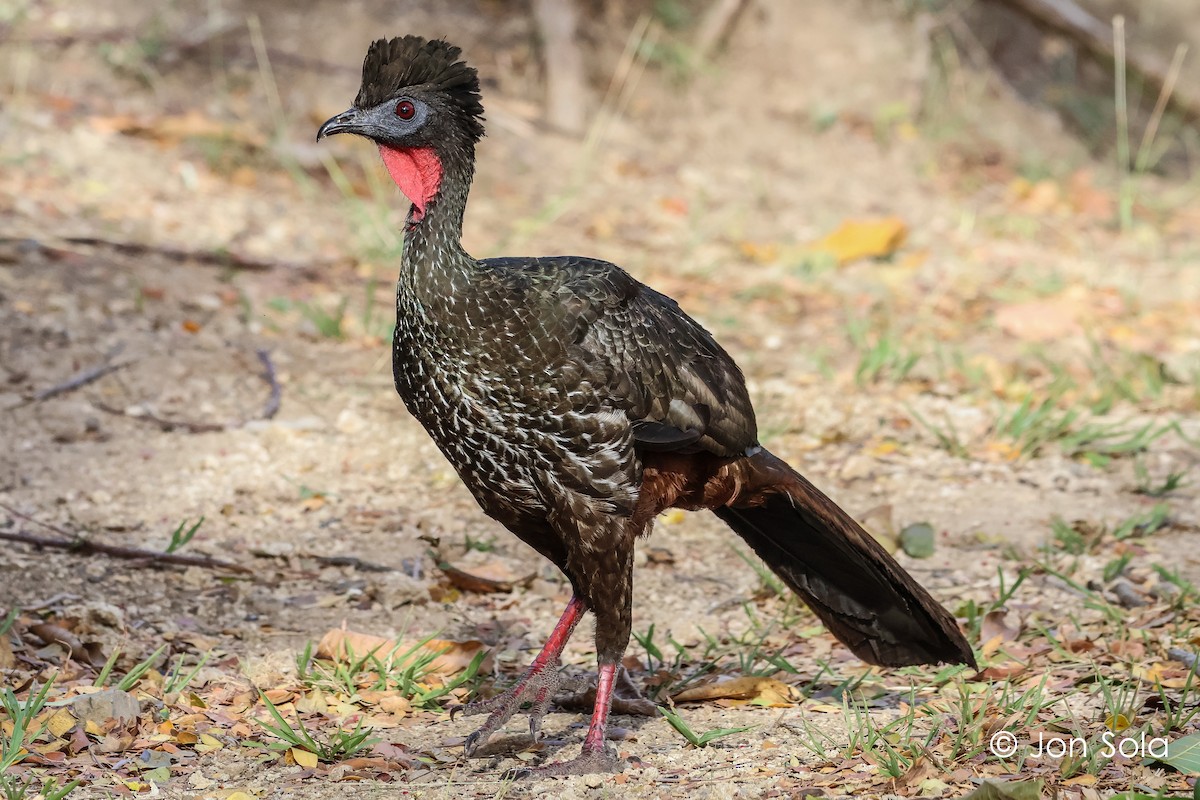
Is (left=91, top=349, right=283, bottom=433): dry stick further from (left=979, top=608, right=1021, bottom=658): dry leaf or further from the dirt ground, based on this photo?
(left=979, top=608, right=1021, bottom=658): dry leaf

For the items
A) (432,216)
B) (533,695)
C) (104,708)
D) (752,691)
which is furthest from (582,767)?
(432,216)

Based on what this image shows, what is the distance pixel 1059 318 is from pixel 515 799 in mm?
4950

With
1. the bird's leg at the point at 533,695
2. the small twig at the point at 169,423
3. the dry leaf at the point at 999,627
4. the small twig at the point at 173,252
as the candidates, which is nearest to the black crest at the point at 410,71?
the bird's leg at the point at 533,695

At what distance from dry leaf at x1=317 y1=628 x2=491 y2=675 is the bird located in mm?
310

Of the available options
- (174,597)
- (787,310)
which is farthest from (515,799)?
(787,310)

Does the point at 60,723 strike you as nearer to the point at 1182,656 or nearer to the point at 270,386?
the point at 270,386

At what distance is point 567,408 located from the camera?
3332 mm

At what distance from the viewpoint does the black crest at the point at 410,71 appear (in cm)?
348

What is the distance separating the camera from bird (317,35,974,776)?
3.32 metres

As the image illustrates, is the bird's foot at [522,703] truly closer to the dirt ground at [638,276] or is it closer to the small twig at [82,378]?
the dirt ground at [638,276]

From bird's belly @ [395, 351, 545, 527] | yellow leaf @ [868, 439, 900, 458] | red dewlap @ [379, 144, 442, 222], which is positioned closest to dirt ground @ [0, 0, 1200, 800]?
yellow leaf @ [868, 439, 900, 458]

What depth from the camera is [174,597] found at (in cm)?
427

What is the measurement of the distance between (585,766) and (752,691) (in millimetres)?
639

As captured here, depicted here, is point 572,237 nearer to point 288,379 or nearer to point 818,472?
point 288,379
